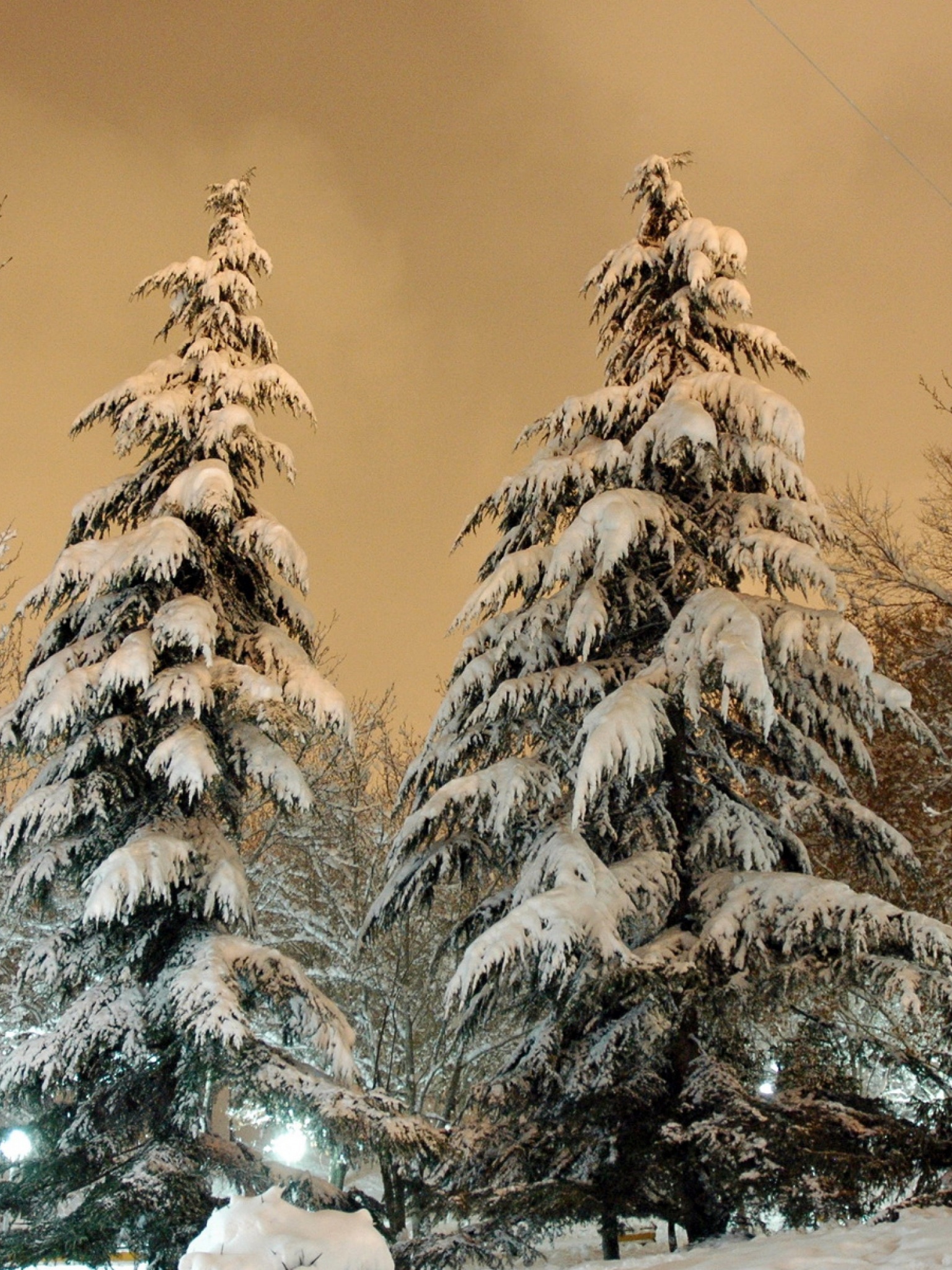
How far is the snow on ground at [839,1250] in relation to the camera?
5.58 metres

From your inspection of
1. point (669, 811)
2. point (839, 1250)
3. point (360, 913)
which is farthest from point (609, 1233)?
point (360, 913)

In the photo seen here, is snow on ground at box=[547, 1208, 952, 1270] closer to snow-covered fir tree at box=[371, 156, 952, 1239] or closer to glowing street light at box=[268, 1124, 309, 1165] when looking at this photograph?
snow-covered fir tree at box=[371, 156, 952, 1239]

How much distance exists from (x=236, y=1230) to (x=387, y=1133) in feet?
12.7

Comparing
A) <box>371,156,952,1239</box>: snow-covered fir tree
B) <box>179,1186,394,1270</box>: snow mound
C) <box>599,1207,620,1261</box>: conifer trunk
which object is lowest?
<box>599,1207,620,1261</box>: conifer trunk

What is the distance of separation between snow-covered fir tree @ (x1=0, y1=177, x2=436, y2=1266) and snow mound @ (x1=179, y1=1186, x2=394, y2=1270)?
325 centimetres

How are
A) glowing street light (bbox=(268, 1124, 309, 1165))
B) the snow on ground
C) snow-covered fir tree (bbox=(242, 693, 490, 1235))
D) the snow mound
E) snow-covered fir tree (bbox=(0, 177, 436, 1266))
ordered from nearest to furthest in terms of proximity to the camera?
the snow mound < the snow on ground < snow-covered fir tree (bbox=(0, 177, 436, 1266)) < snow-covered fir tree (bbox=(242, 693, 490, 1235)) < glowing street light (bbox=(268, 1124, 309, 1165))

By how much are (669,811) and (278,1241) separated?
648 cm

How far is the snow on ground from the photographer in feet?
18.3

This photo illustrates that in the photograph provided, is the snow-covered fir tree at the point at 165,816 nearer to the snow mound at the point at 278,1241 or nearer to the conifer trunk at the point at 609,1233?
the conifer trunk at the point at 609,1233

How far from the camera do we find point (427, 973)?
65.9 feet

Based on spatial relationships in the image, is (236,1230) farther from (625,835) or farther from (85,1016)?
(625,835)

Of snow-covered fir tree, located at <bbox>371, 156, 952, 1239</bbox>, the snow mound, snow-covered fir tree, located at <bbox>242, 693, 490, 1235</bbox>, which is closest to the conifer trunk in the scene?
snow-covered fir tree, located at <bbox>371, 156, 952, 1239</bbox>

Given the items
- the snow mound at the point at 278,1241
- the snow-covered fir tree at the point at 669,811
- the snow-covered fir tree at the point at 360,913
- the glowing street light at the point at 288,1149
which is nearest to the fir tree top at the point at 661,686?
the snow-covered fir tree at the point at 669,811

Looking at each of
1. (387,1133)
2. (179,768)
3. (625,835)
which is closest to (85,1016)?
(179,768)
